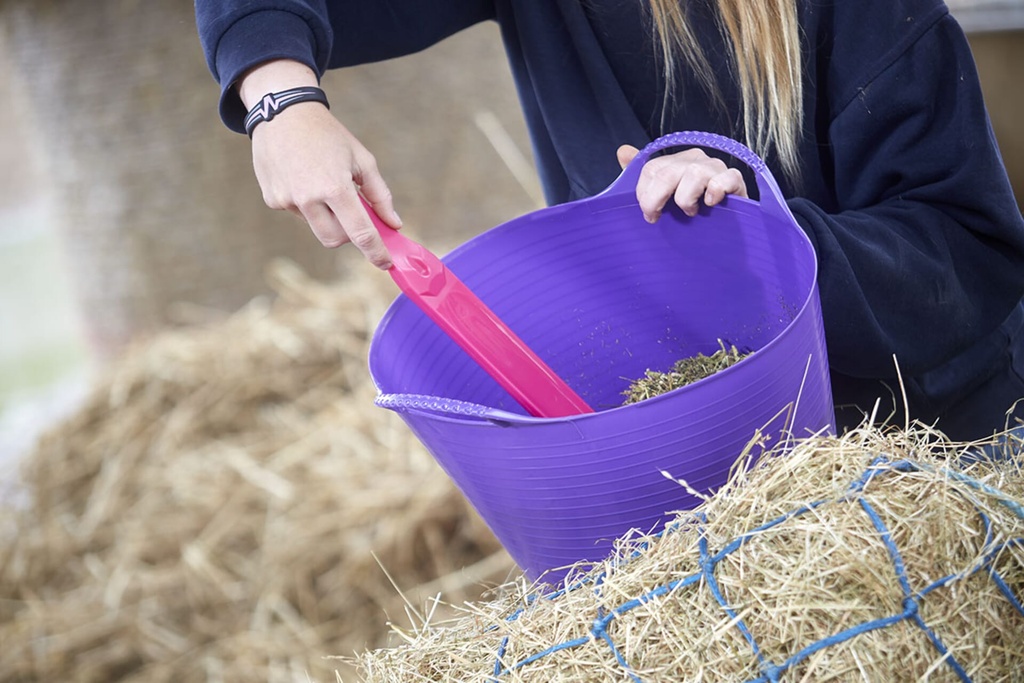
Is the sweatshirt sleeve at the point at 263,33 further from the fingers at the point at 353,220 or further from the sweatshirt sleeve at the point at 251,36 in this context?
the fingers at the point at 353,220

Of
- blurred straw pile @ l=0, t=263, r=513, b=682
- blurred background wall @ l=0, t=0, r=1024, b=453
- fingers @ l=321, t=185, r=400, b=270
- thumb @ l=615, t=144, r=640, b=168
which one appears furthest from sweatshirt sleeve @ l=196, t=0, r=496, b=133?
blurred background wall @ l=0, t=0, r=1024, b=453

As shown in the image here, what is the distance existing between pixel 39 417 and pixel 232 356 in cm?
75

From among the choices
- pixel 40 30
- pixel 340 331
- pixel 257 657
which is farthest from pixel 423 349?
pixel 40 30

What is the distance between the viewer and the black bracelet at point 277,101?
0.74 metres

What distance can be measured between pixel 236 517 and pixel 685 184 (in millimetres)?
1473

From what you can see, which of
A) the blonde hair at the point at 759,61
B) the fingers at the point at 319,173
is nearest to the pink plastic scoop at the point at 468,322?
the fingers at the point at 319,173

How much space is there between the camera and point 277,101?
745 mm

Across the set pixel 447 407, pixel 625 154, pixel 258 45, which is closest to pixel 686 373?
pixel 625 154

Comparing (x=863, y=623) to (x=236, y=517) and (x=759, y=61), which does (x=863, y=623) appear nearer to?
(x=759, y=61)

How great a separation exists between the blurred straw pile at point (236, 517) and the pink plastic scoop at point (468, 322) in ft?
2.90

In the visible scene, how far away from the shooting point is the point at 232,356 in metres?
2.33

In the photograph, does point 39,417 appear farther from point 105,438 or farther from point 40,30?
point 40,30

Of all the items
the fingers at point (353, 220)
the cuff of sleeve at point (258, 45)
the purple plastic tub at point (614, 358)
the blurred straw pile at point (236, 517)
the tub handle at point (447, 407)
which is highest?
the cuff of sleeve at point (258, 45)

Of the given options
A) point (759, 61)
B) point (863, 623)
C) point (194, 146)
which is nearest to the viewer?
point (863, 623)
